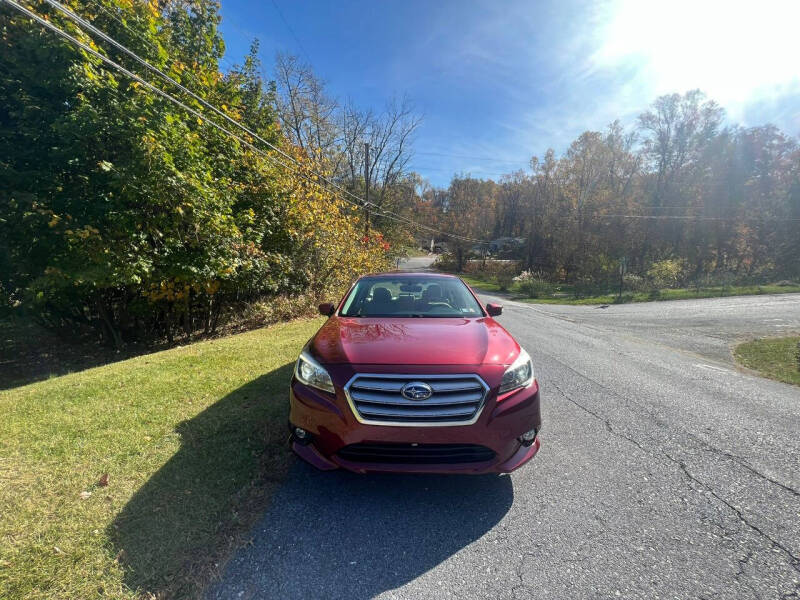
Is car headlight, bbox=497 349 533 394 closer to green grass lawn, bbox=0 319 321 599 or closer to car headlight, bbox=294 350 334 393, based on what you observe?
car headlight, bbox=294 350 334 393

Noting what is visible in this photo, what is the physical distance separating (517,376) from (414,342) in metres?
0.79

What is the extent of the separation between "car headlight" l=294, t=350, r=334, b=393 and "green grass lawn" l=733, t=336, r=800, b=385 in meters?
8.06

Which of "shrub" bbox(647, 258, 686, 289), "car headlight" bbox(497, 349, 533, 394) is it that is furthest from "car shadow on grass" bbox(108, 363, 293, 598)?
"shrub" bbox(647, 258, 686, 289)

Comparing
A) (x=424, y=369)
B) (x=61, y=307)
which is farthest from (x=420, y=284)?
(x=61, y=307)

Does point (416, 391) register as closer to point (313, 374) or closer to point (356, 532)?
point (313, 374)

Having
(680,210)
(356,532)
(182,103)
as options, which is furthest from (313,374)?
(680,210)

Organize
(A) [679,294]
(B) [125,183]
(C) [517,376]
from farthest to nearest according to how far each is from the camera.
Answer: (A) [679,294] → (B) [125,183] → (C) [517,376]

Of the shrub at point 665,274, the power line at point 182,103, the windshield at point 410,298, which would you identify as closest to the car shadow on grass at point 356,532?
the windshield at point 410,298

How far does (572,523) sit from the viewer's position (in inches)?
90.2

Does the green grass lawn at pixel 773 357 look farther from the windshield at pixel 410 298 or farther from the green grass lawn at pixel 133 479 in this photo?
the green grass lawn at pixel 133 479

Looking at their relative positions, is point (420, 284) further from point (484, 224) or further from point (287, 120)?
point (484, 224)

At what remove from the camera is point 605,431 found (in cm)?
365

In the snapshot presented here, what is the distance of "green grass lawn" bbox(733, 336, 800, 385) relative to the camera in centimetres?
642

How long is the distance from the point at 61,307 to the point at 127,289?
153 centimetres
